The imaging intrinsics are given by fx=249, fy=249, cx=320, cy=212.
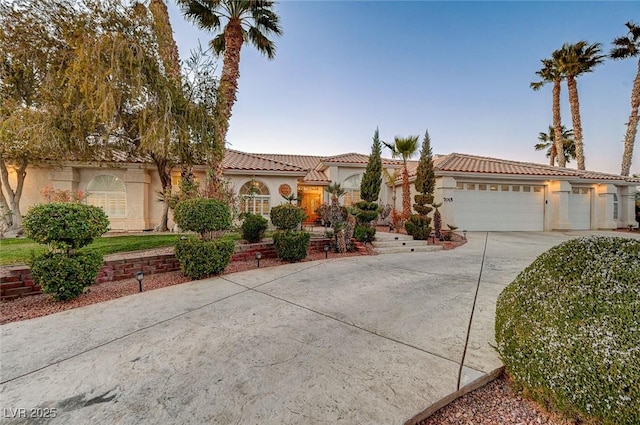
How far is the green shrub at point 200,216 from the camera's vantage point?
582 cm

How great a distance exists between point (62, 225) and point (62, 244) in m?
0.37

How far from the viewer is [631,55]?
17.0 metres

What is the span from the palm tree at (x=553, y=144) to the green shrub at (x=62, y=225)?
34.9 meters

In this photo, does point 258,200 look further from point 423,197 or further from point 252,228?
point 423,197

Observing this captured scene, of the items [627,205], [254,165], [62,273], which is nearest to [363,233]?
[254,165]

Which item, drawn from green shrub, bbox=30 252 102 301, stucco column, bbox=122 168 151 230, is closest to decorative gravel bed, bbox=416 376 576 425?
green shrub, bbox=30 252 102 301

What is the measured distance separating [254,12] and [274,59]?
1.73m

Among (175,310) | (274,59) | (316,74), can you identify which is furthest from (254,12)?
(175,310)

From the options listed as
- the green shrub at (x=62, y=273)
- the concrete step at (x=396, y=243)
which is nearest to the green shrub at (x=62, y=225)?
the green shrub at (x=62, y=273)

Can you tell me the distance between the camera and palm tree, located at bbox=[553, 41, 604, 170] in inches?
680

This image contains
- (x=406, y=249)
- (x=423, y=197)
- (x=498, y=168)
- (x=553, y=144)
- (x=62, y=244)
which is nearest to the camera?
(x=62, y=244)

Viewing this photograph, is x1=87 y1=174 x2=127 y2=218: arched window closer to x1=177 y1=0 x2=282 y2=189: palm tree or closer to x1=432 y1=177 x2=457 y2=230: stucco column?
x1=177 y1=0 x2=282 y2=189: palm tree

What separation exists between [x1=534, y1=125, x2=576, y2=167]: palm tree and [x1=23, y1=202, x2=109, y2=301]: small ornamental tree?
3504 centimetres

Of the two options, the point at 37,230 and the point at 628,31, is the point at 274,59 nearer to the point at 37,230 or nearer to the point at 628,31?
the point at 37,230
